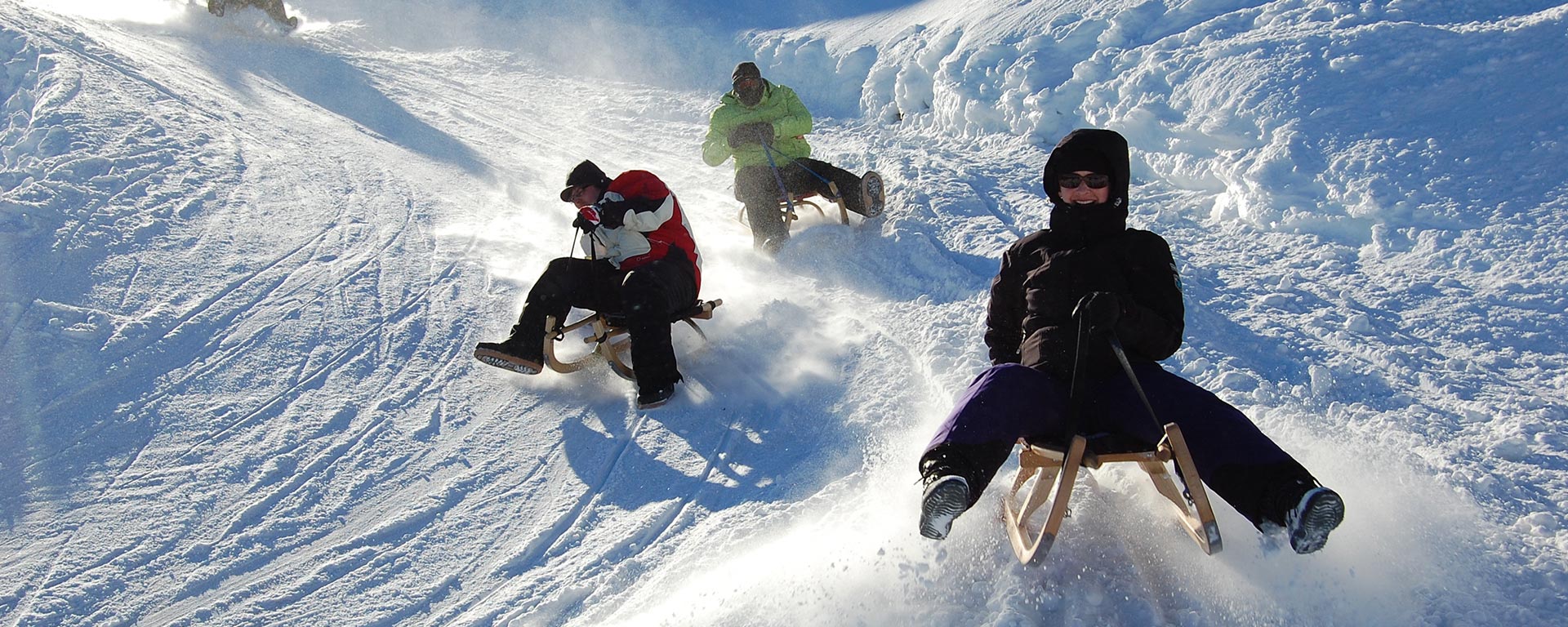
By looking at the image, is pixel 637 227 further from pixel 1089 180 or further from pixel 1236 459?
pixel 1236 459

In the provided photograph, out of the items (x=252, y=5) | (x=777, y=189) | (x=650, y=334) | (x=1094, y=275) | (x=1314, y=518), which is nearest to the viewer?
(x=1314, y=518)

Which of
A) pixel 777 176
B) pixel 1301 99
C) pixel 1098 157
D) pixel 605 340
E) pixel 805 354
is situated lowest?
pixel 805 354

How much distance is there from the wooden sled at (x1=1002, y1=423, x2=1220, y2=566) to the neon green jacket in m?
4.45

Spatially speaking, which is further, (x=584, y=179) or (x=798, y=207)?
(x=798, y=207)

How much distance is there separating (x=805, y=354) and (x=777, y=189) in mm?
2059

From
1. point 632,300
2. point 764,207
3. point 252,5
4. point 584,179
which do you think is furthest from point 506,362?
point 252,5

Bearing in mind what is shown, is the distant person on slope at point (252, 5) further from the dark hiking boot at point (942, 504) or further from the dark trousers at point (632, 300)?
the dark hiking boot at point (942, 504)

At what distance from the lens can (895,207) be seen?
707 centimetres

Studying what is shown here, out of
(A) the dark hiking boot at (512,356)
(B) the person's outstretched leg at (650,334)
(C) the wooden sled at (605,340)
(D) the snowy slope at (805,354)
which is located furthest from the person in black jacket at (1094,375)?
(A) the dark hiking boot at (512,356)

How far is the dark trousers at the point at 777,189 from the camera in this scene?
688cm

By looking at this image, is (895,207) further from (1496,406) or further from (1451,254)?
(1496,406)

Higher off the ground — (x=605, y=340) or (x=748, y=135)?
(x=748, y=135)

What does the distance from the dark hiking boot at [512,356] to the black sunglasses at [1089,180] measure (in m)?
2.74

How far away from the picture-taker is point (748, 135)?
7129 mm
